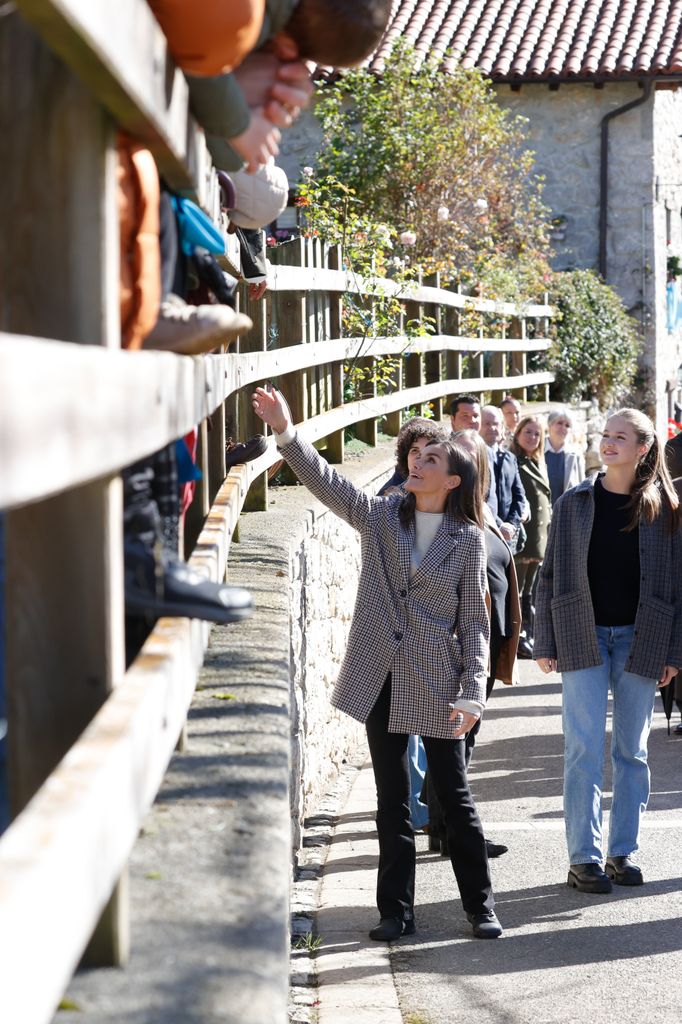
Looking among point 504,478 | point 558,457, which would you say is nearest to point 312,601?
point 504,478

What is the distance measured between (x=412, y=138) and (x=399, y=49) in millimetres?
1713

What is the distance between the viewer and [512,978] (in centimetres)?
489

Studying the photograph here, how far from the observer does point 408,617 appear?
214 inches

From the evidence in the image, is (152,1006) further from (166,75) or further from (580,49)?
(580,49)

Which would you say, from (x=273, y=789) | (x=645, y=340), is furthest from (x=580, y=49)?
(x=273, y=789)

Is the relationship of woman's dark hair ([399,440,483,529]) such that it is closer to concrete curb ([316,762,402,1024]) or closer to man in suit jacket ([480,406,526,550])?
concrete curb ([316,762,402,1024])

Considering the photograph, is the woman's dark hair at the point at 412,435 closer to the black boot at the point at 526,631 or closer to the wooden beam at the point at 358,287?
the wooden beam at the point at 358,287

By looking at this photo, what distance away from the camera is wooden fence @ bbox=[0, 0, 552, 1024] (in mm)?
1159

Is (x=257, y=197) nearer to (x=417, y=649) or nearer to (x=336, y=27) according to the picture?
(x=336, y=27)

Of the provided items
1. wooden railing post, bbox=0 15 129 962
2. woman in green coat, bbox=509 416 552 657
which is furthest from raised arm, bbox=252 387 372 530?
woman in green coat, bbox=509 416 552 657

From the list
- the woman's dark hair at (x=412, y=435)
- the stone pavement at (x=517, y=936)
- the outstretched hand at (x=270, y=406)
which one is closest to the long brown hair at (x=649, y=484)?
the woman's dark hair at (x=412, y=435)

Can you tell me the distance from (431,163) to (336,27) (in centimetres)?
1454

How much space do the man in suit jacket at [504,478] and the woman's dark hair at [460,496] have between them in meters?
3.32

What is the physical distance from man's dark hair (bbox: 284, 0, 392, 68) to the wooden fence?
37cm
